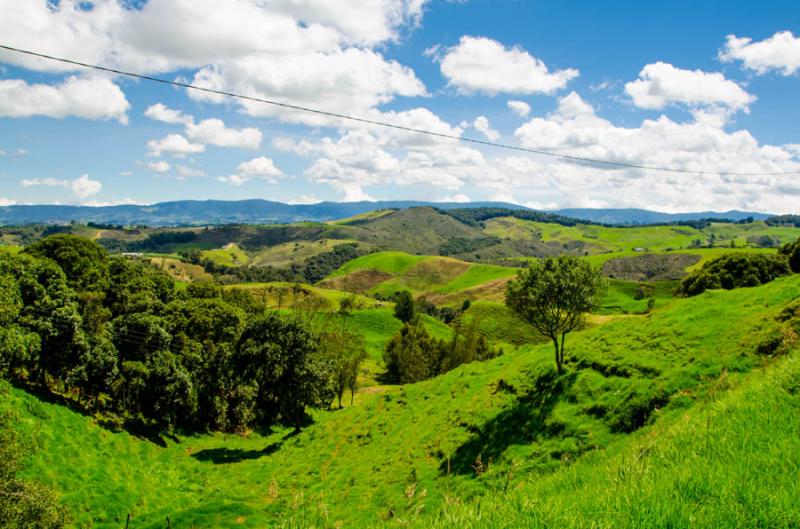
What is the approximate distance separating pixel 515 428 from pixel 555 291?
1093cm

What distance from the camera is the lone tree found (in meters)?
33.3

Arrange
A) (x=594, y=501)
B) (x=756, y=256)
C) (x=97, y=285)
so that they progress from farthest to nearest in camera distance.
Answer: (x=756, y=256) → (x=97, y=285) → (x=594, y=501)

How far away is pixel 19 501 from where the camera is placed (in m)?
18.3

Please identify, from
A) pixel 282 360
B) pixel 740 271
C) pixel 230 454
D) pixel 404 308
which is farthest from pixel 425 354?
pixel 230 454

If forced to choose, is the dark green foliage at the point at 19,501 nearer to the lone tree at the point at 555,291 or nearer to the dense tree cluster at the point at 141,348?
the dense tree cluster at the point at 141,348

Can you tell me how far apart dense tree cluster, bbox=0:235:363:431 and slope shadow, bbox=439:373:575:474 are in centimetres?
2786

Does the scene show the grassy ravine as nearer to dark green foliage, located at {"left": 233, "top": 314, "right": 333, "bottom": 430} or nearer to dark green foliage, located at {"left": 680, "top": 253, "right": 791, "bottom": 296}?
dark green foliage, located at {"left": 233, "top": 314, "right": 333, "bottom": 430}

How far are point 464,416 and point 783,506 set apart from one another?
33.4m

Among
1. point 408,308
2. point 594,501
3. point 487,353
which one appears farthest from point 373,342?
point 594,501

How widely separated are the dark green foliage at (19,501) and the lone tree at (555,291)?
31.4m

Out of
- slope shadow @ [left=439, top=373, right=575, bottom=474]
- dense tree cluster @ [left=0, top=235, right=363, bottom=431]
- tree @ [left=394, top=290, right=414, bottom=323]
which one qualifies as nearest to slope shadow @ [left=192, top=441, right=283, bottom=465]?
dense tree cluster @ [left=0, top=235, right=363, bottom=431]

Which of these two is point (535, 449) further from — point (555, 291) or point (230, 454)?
point (230, 454)

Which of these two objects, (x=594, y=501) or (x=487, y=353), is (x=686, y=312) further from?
(x=487, y=353)

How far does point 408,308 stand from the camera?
182375mm
